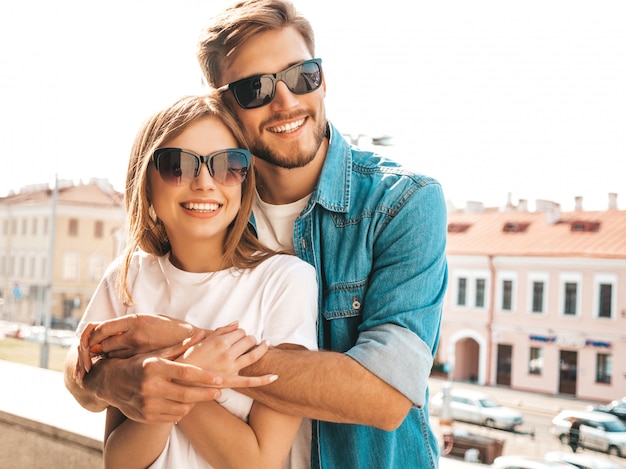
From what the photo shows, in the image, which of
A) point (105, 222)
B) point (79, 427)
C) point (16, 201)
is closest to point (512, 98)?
point (105, 222)

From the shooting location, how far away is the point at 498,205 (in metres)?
24.4

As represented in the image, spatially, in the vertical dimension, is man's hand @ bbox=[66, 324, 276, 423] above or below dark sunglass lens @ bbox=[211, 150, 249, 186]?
below

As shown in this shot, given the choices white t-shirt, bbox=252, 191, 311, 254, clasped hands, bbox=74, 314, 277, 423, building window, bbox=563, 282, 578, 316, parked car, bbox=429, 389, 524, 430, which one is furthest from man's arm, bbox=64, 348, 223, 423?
building window, bbox=563, 282, 578, 316

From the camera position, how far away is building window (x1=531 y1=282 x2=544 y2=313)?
22641 millimetres

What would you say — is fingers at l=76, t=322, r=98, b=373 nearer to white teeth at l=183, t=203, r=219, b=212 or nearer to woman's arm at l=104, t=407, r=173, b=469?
woman's arm at l=104, t=407, r=173, b=469

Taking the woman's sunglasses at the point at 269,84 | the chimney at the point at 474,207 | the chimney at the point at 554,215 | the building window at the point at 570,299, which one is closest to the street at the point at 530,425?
the building window at the point at 570,299

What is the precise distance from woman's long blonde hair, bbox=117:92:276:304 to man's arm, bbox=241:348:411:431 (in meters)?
0.21

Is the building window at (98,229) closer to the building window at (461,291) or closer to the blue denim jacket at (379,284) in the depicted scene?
the building window at (461,291)

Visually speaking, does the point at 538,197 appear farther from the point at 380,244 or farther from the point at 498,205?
the point at 380,244

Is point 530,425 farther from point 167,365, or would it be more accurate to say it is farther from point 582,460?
point 167,365

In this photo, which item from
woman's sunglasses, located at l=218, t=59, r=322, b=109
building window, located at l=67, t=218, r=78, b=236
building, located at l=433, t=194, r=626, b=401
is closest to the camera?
woman's sunglasses, located at l=218, t=59, r=322, b=109

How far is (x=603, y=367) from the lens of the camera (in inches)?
862

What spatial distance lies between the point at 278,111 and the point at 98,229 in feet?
59.1

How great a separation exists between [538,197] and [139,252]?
24.4 m
